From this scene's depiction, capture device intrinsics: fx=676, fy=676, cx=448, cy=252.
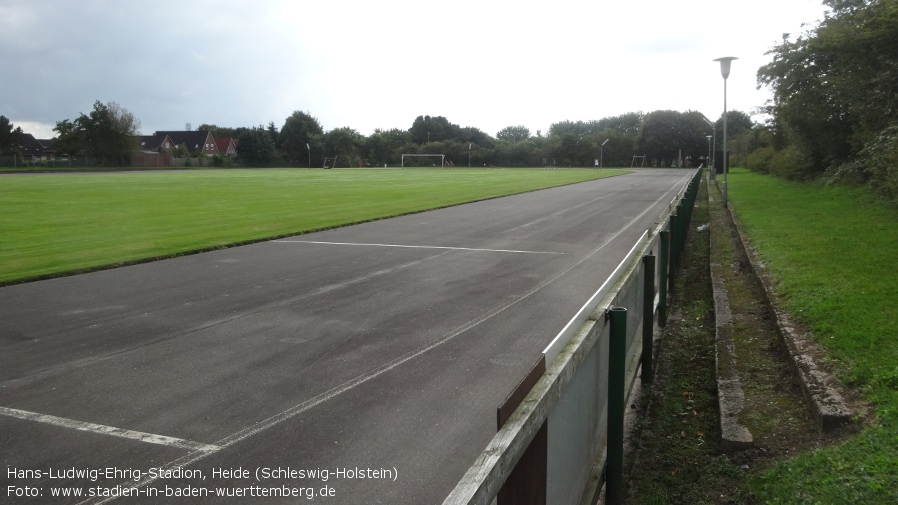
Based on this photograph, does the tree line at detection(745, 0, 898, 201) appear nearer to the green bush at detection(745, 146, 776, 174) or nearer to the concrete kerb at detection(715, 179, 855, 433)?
the concrete kerb at detection(715, 179, 855, 433)

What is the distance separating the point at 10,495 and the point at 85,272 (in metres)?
9.12

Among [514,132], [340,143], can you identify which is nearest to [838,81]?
[340,143]

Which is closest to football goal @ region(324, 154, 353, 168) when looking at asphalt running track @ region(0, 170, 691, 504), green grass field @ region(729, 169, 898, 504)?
green grass field @ region(729, 169, 898, 504)

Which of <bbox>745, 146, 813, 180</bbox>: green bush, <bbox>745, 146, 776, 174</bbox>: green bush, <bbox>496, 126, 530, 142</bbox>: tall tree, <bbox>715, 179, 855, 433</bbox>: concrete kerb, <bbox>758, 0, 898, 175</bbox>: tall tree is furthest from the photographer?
<bbox>496, 126, 530, 142</bbox>: tall tree

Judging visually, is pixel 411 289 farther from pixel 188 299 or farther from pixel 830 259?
pixel 830 259

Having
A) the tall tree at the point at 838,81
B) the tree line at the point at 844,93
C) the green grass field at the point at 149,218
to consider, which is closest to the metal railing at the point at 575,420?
the green grass field at the point at 149,218

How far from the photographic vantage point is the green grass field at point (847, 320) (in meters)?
3.87

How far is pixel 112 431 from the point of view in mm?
4988

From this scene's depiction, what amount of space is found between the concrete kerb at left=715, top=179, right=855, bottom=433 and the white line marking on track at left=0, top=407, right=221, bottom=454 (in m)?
4.26

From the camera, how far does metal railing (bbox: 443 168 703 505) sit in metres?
→ 2.16

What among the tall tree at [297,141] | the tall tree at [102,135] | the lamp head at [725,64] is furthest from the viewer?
the tall tree at [297,141]

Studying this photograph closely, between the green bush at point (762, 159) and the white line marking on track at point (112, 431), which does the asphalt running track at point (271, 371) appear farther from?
the green bush at point (762, 159)

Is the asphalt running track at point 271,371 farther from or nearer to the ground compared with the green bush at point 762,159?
nearer to the ground

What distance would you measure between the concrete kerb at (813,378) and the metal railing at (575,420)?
139 cm
